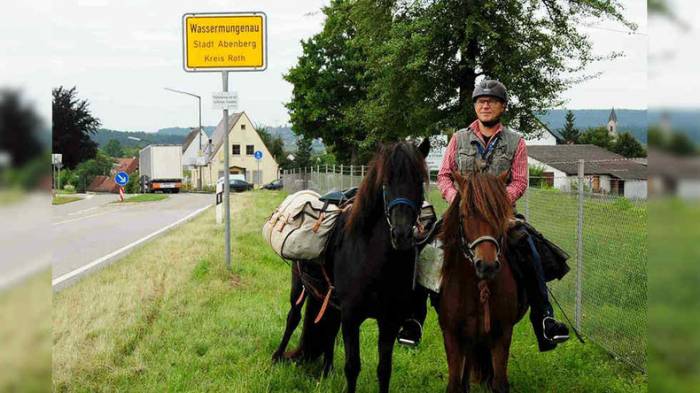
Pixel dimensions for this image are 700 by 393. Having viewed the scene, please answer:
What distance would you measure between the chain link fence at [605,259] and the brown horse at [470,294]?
168 cm

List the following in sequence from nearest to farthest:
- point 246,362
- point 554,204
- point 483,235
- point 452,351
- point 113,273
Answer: point 483,235 < point 452,351 < point 246,362 < point 554,204 < point 113,273

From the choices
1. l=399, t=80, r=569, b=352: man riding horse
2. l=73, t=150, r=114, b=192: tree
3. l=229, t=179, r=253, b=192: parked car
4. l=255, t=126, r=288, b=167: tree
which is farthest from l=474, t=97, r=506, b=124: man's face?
l=255, t=126, r=288, b=167: tree

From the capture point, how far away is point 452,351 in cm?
479

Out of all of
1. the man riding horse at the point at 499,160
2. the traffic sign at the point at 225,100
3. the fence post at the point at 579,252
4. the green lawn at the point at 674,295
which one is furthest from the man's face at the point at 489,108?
the traffic sign at the point at 225,100

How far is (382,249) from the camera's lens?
16.5 ft

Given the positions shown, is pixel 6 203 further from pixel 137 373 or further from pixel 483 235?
pixel 137 373

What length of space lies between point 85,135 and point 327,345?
3937 millimetres

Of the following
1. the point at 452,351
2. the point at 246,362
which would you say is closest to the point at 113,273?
the point at 246,362

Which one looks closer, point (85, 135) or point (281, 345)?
point (85, 135)

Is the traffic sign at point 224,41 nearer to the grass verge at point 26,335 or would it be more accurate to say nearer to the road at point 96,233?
the road at point 96,233

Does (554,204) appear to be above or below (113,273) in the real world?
above

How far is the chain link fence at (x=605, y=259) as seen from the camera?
6680mm

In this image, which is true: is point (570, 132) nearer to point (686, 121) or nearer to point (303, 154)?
point (303, 154)

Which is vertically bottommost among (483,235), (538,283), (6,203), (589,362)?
(589,362)
